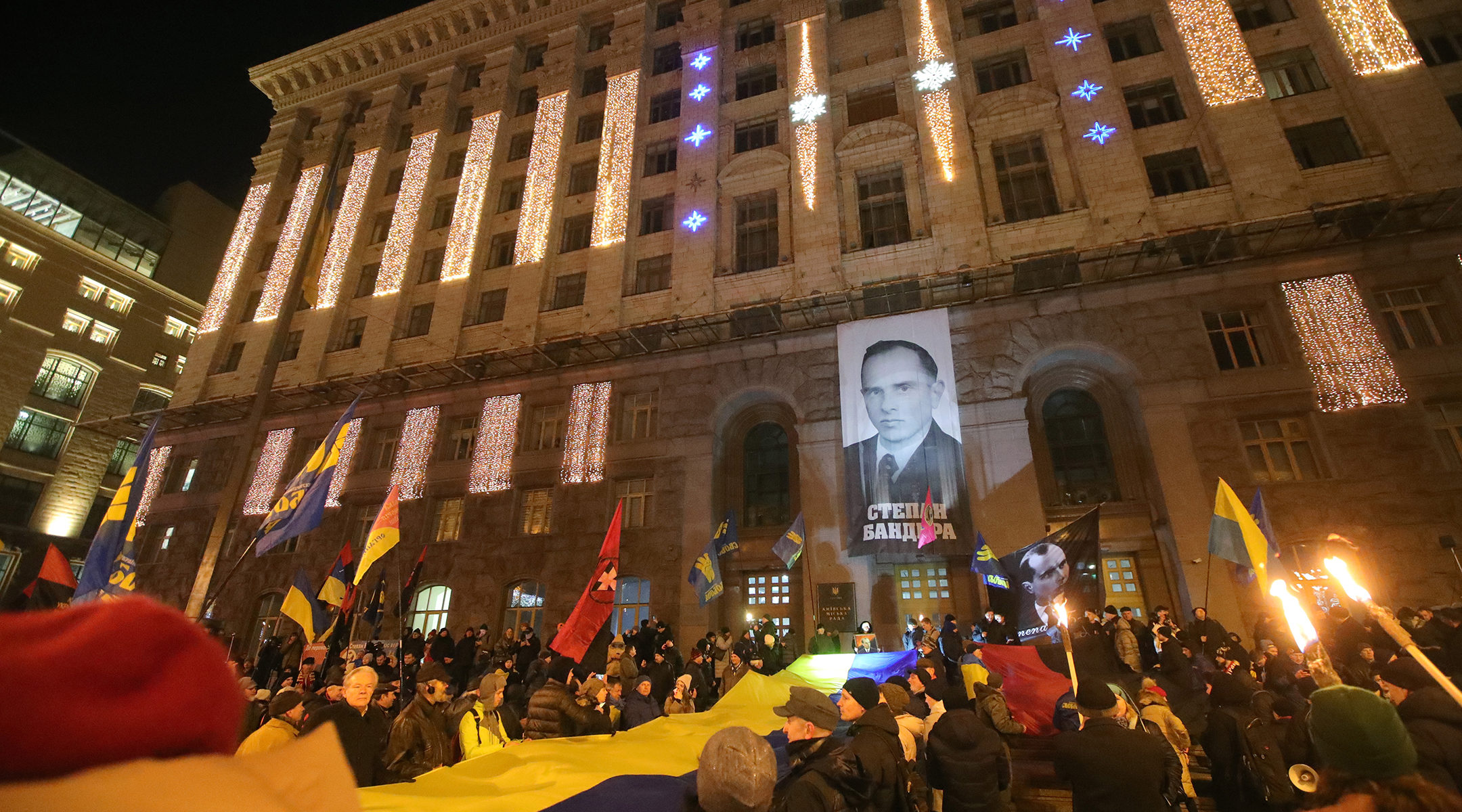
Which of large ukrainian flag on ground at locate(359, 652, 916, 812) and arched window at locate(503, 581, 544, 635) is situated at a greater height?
arched window at locate(503, 581, 544, 635)

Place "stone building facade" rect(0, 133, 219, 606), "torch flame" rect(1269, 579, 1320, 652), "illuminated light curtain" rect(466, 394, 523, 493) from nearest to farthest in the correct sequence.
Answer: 1. "torch flame" rect(1269, 579, 1320, 652)
2. "illuminated light curtain" rect(466, 394, 523, 493)
3. "stone building facade" rect(0, 133, 219, 606)

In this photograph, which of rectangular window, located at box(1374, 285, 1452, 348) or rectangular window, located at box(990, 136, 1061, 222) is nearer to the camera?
rectangular window, located at box(1374, 285, 1452, 348)

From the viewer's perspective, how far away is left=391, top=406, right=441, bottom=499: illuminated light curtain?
2567cm

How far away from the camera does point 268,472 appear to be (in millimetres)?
28266

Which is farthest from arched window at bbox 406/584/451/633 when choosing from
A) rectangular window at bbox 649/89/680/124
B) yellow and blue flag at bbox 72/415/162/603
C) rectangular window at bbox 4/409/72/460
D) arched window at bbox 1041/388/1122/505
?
rectangular window at bbox 4/409/72/460

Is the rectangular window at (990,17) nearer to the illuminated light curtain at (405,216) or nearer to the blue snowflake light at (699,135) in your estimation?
the blue snowflake light at (699,135)

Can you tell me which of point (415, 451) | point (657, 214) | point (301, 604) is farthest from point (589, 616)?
point (657, 214)

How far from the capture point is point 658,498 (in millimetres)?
22844

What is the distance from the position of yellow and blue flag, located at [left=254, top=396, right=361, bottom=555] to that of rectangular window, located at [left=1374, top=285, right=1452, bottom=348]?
88.3ft

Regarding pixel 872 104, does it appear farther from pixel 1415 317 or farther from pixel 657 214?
pixel 1415 317

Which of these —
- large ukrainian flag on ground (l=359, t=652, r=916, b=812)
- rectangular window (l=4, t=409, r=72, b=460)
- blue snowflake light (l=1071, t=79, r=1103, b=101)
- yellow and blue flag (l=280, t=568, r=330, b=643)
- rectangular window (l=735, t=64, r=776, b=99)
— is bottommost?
large ukrainian flag on ground (l=359, t=652, r=916, b=812)

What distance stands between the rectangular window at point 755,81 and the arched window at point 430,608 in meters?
24.2

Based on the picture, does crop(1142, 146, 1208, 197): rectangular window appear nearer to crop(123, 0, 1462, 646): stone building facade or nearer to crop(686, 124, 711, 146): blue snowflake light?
crop(123, 0, 1462, 646): stone building facade

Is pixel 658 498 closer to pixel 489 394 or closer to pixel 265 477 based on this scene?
pixel 489 394
